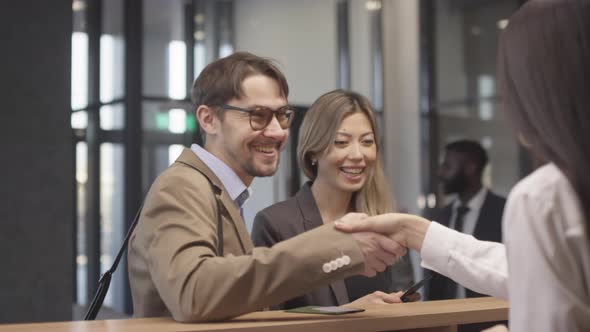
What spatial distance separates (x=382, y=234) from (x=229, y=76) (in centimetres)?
78

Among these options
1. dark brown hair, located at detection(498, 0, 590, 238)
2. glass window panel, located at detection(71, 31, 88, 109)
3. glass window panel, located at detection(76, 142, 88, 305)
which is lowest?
glass window panel, located at detection(76, 142, 88, 305)

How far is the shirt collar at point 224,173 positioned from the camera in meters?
2.71

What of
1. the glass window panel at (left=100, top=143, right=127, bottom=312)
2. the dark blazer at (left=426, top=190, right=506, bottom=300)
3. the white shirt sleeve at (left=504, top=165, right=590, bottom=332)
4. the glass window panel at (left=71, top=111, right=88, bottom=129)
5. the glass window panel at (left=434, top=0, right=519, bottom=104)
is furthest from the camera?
the glass window panel at (left=434, top=0, right=519, bottom=104)

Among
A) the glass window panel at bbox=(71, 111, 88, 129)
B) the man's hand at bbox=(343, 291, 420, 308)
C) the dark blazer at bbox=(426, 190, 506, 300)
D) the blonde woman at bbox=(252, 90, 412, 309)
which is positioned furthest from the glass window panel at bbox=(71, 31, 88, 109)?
the man's hand at bbox=(343, 291, 420, 308)

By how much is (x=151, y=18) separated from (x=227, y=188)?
6.63 m

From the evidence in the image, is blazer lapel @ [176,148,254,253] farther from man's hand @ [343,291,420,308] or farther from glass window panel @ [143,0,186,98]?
glass window panel @ [143,0,186,98]

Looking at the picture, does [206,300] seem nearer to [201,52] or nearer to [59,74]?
[59,74]

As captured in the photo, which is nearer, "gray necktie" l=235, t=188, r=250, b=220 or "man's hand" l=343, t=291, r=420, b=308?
"gray necktie" l=235, t=188, r=250, b=220

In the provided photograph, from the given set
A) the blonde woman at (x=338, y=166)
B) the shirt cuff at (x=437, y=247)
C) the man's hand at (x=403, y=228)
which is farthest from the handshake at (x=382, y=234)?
the blonde woman at (x=338, y=166)

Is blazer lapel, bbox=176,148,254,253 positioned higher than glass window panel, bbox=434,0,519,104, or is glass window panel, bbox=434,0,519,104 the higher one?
glass window panel, bbox=434,0,519,104

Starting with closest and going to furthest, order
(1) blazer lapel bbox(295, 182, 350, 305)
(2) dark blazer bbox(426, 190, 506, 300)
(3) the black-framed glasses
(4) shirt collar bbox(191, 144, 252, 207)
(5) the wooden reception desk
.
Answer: (5) the wooden reception desk → (4) shirt collar bbox(191, 144, 252, 207) → (3) the black-framed glasses → (1) blazer lapel bbox(295, 182, 350, 305) → (2) dark blazer bbox(426, 190, 506, 300)

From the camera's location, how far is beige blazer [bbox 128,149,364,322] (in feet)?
7.14

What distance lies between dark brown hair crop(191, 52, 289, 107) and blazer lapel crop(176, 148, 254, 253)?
1.01ft

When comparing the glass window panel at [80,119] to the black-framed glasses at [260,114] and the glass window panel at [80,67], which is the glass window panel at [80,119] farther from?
the black-framed glasses at [260,114]
